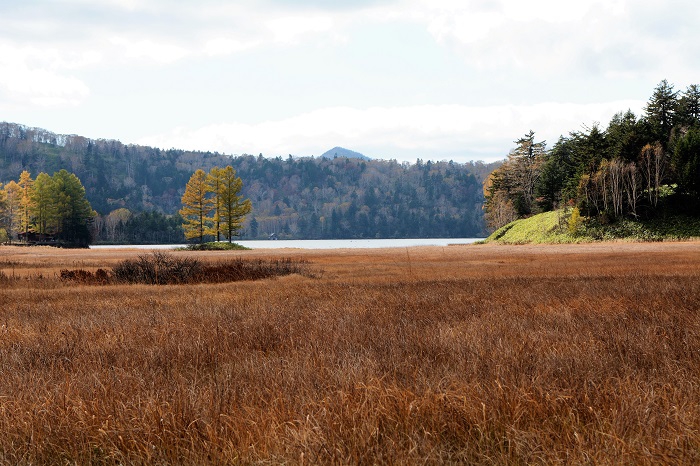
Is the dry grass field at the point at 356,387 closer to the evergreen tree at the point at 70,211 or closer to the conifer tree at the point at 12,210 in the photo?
the conifer tree at the point at 12,210

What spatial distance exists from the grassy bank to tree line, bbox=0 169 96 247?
3156 inches

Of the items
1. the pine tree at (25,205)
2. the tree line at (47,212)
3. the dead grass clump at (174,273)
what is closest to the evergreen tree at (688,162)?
the dead grass clump at (174,273)

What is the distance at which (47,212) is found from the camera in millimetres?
101688

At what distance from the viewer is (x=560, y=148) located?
93750 millimetres

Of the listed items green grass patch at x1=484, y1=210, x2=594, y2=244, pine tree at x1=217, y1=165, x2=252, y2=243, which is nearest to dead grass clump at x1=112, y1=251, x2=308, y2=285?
green grass patch at x1=484, y1=210, x2=594, y2=244

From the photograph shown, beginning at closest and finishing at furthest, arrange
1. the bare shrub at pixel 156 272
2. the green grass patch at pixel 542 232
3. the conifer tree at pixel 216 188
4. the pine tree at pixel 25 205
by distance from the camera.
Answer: the bare shrub at pixel 156 272
the green grass patch at pixel 542 232
the conifer tree at pixel 216 188
the pine tree at pixel 25 205

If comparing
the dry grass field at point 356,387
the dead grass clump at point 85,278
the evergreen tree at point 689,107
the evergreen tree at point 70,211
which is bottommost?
the dead grass clump at point 85,278

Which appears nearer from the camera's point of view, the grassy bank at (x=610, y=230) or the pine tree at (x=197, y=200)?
the grassy bank at (x=610, y=230)

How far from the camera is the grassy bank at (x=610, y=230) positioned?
59.5 metres

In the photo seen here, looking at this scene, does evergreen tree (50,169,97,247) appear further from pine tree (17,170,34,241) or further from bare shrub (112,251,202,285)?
bare shrub (112,251,202,285)

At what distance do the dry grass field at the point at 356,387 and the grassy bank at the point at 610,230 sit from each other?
53.5m

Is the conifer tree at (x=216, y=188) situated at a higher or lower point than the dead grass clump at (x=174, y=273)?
higher

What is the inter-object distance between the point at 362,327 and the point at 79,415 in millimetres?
5912

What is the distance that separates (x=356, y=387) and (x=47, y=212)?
110677mm
